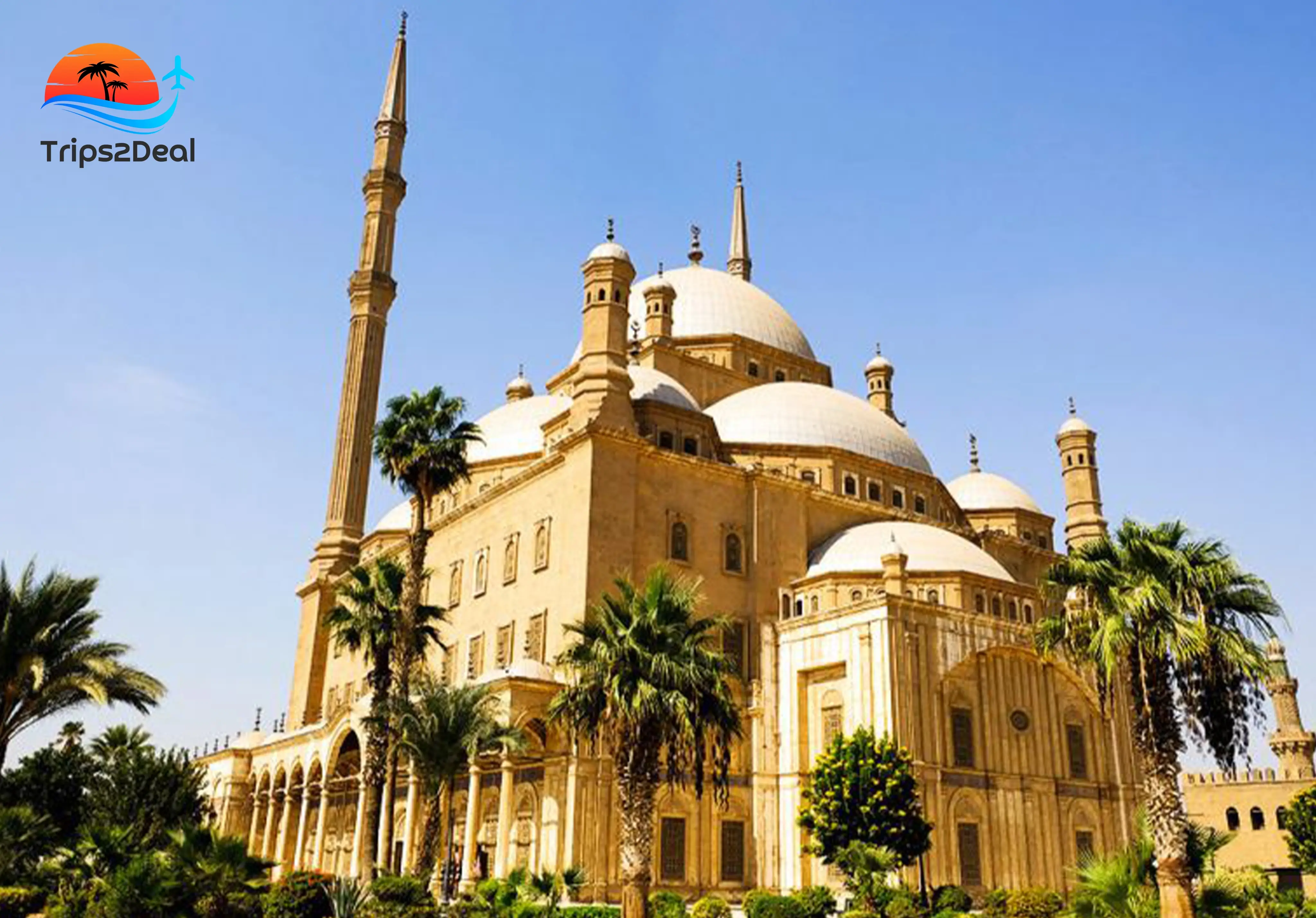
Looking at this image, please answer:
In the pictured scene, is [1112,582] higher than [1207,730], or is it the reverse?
[1112,582]

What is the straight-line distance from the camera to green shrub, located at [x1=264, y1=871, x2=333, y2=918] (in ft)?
64.8

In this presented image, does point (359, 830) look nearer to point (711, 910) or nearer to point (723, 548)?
point (711, 910)

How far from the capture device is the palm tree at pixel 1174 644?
1680cm

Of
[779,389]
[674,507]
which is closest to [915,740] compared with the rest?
[674,507]

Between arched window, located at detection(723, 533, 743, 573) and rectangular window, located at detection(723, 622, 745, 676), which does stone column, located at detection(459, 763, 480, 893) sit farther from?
arched window, located at detection(723, 533, 743, 573)

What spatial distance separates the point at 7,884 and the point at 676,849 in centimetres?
1548

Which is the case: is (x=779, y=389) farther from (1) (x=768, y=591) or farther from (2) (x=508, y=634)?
(2) (x=508, y=634)

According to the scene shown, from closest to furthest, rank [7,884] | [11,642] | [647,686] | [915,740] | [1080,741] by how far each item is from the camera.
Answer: [647,686] < [7,884] < [11,642] < [915,740] < [1080,741]

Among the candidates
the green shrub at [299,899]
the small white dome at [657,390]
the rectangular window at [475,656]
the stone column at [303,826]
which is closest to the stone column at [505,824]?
the rectangular window at [475,656]

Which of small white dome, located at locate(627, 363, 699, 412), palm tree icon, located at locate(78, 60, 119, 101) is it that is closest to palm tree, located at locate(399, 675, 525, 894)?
small white dome, located at locate(627, 363, 699, 412)

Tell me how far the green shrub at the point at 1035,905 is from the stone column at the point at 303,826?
75.7ft

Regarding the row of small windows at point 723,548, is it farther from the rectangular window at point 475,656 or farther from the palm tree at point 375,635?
the palm tree at point 375,635

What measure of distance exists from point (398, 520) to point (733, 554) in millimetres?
20404

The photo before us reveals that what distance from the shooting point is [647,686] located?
64.3 ft
